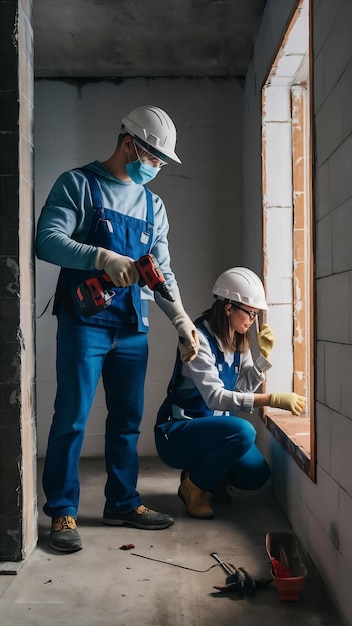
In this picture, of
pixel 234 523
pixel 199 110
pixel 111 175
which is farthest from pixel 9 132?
pixel 199 110

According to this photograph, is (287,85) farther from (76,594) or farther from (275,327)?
(76,594)

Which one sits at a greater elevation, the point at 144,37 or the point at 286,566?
the point at 144,37

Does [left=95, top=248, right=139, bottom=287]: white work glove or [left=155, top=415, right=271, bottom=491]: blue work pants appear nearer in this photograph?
[left=95, top=248, right=139, bottom=287]: white work glove

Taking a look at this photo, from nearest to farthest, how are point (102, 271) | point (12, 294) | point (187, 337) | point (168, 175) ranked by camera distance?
point (12, 294) < point (102, 271) < point (187, 337) < point (168, 175)

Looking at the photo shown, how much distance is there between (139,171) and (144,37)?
1455 millimetres

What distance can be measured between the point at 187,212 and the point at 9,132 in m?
2.04

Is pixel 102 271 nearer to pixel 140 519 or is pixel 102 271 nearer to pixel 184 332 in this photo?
pixel 184 332

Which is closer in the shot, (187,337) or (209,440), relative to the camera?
(187,337)

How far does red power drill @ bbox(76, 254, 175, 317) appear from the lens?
8.05 feet

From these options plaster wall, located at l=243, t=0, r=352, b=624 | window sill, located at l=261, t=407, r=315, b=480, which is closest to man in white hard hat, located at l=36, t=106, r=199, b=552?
window sill, located at l=261, t=407, r=315, b=480

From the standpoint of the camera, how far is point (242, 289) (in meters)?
2.91

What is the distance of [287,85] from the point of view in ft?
11.3

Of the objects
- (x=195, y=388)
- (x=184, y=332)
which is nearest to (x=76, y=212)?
(x=184, y=332)

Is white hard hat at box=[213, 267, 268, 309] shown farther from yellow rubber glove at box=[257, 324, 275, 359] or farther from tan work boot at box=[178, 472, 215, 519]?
tan work boot at box=[178, 472, 215, 519]
